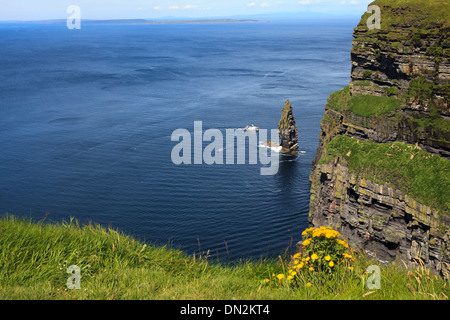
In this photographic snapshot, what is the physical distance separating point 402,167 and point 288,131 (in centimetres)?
4584

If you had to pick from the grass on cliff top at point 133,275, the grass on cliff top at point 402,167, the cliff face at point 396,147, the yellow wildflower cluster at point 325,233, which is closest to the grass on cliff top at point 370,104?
the cliff face at point 396,147

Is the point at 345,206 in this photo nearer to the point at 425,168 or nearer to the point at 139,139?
the point at 425,168

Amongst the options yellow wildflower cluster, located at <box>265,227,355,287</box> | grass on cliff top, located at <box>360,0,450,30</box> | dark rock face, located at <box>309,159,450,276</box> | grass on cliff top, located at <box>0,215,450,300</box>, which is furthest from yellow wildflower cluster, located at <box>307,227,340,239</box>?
grass on cliff top, located at <box>360,0,450,30</box>

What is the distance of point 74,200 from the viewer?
58.4 meters

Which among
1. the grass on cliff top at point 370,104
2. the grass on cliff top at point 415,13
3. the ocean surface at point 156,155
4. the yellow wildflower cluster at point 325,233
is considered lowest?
the ocean surface at point 156,155

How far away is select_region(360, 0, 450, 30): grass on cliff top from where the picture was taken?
35.2 meters

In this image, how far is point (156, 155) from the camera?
250 ft

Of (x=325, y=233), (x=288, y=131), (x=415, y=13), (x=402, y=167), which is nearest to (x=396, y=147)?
(x=402, y=167)

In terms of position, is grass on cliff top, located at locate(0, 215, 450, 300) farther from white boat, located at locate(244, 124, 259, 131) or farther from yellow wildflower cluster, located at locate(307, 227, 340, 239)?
white boat, located at locate(244, 124, 259, 131)

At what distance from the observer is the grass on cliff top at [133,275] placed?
35.3 ft

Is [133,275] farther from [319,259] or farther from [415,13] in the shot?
[415,13]

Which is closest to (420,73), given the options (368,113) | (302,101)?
(368,113)

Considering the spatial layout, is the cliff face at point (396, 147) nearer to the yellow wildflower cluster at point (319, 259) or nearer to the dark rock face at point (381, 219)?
the dark rock face at point (381, 219)

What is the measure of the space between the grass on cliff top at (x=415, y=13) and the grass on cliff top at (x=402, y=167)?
10.2 metres
